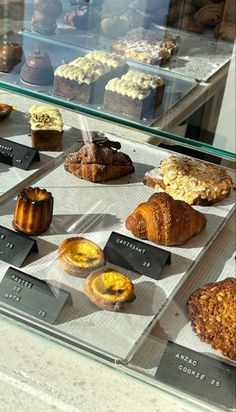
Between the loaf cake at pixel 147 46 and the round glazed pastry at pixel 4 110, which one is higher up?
the loaf cake at pixel 147 46

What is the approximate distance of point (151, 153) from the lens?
1228mm

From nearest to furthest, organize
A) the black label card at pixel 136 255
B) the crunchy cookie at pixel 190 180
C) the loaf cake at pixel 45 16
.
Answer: the black label card at pixel 136 255 < the crunchy cookie at pixel 190 180 < the loaf cake at pixel 45 16

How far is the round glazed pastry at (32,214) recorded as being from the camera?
964 millimetres

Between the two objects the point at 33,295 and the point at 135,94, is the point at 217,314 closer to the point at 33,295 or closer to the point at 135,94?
the point at 33,295

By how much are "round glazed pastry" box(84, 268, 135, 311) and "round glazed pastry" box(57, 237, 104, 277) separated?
18mm

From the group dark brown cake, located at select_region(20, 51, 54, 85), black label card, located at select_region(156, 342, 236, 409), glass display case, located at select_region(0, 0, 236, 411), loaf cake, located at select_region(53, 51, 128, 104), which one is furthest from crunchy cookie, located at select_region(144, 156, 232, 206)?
black label card, located at select_region(156, 342, 236, 409)

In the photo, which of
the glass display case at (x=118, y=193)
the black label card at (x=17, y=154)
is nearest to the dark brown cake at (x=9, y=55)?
the glass display case at (x=118, y=193)

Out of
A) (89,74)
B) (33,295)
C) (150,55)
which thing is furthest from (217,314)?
(150,55)

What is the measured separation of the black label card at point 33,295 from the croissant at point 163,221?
0.63 ft

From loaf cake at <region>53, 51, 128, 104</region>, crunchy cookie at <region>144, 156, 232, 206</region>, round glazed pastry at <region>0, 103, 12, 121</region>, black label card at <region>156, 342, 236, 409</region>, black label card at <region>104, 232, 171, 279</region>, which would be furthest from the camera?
round glazed pastry at <region>0, 103, 12, 121</region>

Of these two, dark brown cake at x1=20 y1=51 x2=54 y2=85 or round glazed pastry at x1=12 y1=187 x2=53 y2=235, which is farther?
dark brown cake at x1=20 y1=51 x2=54 y2=85

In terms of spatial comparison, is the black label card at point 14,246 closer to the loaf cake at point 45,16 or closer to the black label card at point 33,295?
the black label card at point 33,295

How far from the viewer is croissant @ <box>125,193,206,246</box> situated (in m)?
0.97

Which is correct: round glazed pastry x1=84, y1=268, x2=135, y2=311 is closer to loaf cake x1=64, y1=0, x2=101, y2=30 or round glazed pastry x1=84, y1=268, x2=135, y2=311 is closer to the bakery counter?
the bakery counter
